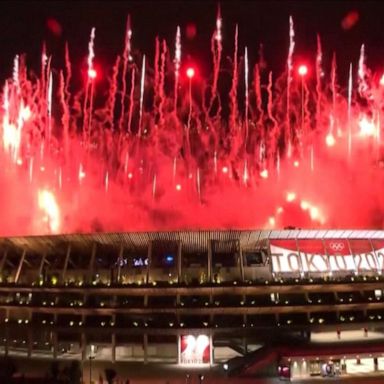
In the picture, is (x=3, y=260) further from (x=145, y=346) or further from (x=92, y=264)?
(x=145, y=346)

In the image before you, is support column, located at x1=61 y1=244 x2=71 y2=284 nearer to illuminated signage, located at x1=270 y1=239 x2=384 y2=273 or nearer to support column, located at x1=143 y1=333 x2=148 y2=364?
support column, located at x1=143 y1=333 x2=148 y2=364

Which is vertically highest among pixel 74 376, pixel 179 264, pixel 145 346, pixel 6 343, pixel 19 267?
pixel 19 267

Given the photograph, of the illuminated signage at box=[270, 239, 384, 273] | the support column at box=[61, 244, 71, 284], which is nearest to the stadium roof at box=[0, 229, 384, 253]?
the illuminated signage at box=[270, 239, 384, 273]

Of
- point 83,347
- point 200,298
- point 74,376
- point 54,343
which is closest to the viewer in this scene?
point 74,376

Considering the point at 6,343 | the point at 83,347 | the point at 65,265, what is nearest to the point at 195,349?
the point at 83,347

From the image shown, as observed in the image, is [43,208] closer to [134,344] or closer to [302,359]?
[134,344]

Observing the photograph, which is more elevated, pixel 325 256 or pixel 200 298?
pixel 325 256

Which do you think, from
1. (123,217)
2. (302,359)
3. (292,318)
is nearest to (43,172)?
(123,217)
